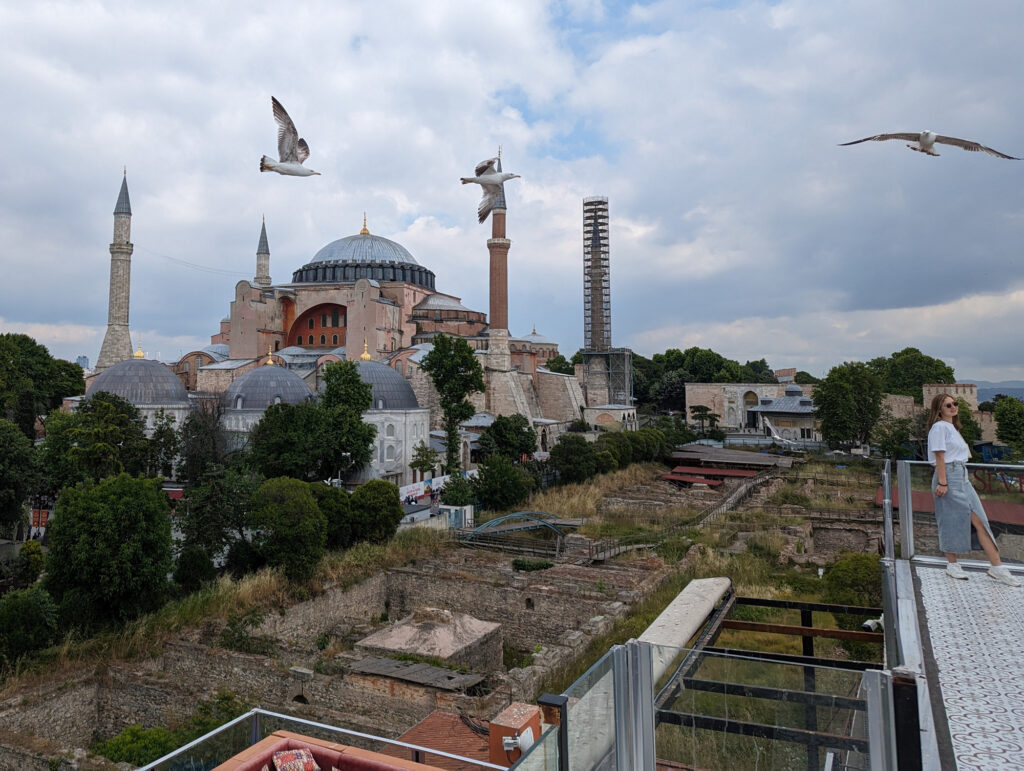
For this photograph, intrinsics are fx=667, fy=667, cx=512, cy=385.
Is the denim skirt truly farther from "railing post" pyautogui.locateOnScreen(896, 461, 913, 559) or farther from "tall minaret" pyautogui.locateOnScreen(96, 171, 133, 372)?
"tall minaret" pyautogui.locateOnScreen(96, 171, 133, 372)

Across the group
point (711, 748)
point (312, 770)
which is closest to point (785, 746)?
point (711, 748)

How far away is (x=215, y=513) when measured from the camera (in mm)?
11344

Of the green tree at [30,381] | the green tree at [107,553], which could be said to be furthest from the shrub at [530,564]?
the green tree at [30,381]

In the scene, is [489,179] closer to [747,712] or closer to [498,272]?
[498,272]

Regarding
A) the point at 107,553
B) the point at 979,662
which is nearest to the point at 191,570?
the point at 107,553

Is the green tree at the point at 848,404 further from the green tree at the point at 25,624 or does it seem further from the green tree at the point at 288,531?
the green tree at the point at 25,624

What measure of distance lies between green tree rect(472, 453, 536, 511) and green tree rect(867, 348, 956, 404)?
119 ft

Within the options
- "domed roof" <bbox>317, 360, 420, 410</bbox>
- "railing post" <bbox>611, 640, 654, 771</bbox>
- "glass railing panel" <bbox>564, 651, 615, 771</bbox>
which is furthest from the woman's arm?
"domed roof" <bbox>317, 360, 420, 410</bbox>

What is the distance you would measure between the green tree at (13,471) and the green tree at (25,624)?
5.65 metres

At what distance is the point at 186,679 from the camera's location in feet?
28.7

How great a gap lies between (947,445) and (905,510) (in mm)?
434

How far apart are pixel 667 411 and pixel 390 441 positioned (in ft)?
106

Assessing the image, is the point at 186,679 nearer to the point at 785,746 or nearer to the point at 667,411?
the point at 785,746

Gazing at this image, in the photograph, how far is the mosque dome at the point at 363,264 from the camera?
109ft
